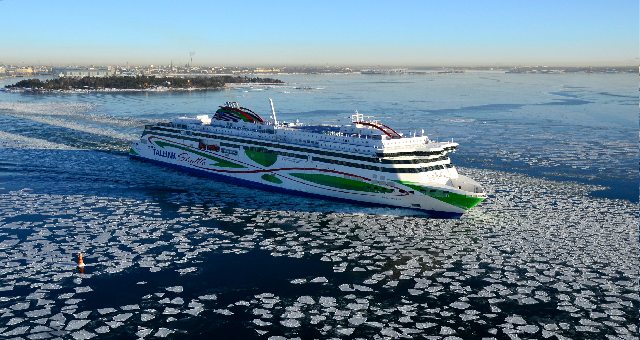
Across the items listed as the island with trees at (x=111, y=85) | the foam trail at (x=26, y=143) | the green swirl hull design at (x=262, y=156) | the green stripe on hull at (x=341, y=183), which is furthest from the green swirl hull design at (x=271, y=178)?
the island with trees at (x=111, y=85)

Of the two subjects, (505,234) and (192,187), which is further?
(192,187)

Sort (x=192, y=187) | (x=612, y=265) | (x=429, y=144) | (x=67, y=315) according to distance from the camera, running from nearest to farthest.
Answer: (x=67, y=315)
(x=612, y=265)
(x=429, y=144)
(x=192, y=187)

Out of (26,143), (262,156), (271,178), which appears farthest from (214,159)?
(26,143)

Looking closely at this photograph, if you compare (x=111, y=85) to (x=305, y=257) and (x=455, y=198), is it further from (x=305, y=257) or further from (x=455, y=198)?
(x=305, y=257)

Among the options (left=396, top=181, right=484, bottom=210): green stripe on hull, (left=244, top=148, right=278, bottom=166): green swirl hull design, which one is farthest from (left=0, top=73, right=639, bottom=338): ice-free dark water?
(left=244, top=148, right=278, bottom=166): green swirl hull design

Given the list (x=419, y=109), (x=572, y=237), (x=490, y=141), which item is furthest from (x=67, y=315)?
(x=419, y=109)

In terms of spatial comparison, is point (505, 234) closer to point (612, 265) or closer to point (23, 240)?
point (612, 265)

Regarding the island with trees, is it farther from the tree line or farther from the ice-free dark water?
the ice-free dark water
